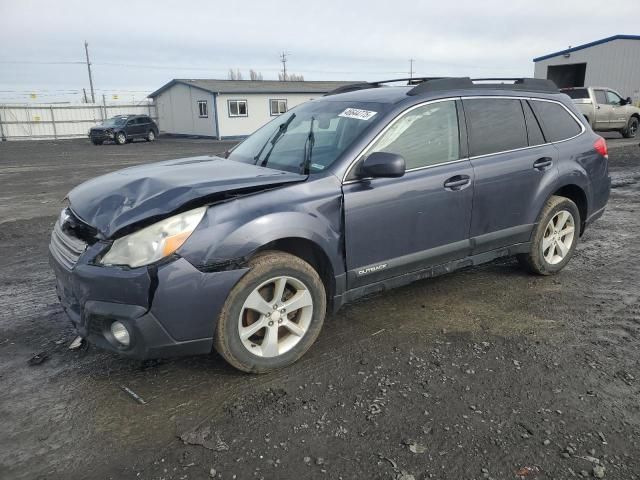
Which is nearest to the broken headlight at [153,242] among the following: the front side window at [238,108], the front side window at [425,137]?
the front side window at [425,137]

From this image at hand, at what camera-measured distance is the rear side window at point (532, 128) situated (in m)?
4.52

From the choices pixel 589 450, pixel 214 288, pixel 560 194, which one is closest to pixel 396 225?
pixel 214 288

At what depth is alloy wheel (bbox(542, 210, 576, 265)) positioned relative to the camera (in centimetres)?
478

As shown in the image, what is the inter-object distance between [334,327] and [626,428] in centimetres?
197

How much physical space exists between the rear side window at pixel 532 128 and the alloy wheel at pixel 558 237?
0.72 m

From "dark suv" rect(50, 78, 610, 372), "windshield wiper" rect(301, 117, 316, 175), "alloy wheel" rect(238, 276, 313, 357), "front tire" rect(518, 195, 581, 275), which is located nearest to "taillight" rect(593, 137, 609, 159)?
"dark suv" rect(50, 78, 610, 372)

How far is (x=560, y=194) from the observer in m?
4.91

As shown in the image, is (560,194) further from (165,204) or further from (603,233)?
(165,204)

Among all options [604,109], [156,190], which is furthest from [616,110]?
[156,190]

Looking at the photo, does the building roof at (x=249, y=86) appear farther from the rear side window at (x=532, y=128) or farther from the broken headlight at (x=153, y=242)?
the broken headlight at (x=153, y=242)

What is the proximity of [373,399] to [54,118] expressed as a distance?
4327 centimetres

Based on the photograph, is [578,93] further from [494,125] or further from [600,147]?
[494,125]

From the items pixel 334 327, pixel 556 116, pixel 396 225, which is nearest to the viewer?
pixel 396 225

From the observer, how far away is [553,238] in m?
4.83
